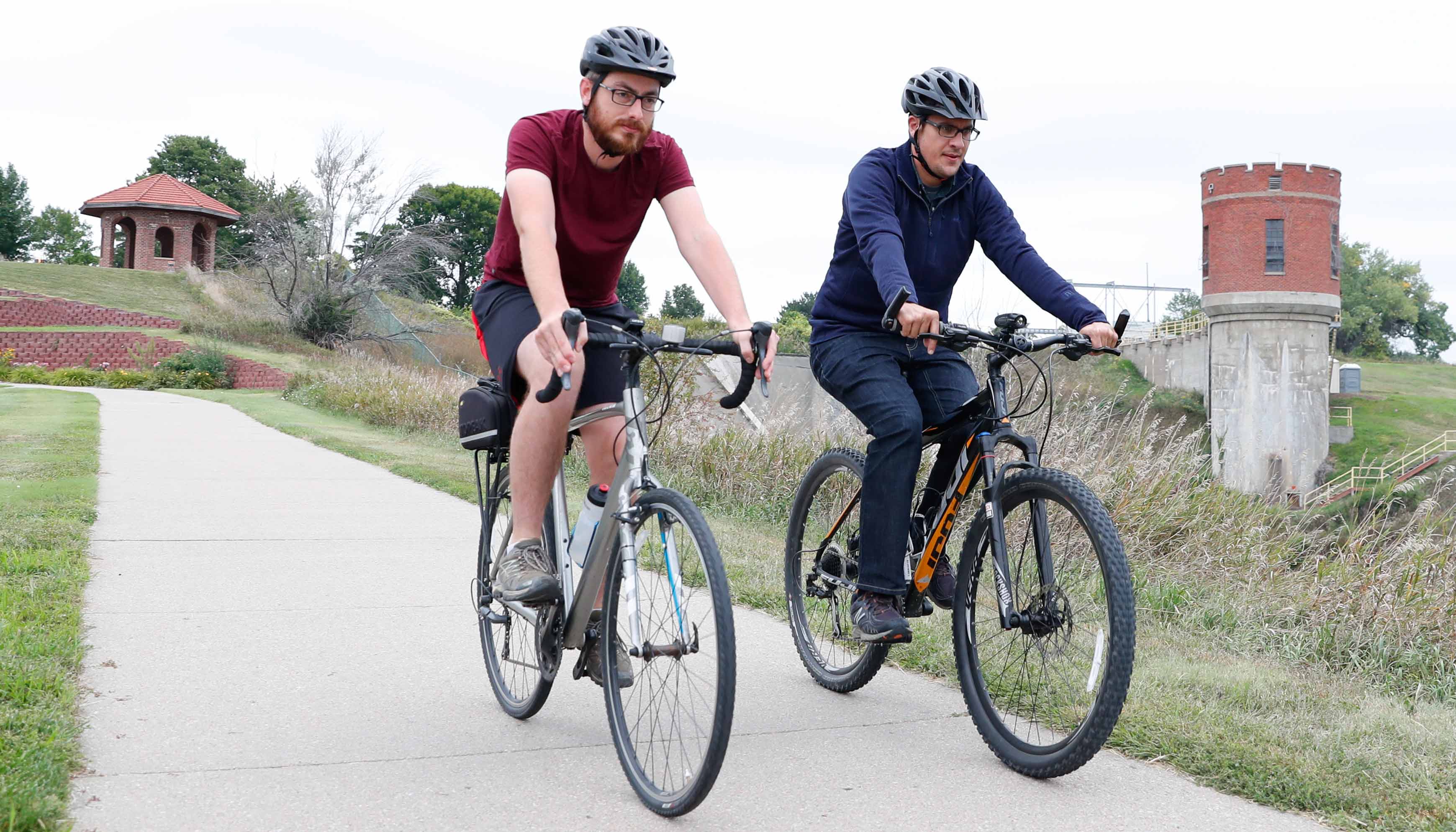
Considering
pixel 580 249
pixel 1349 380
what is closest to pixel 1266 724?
pixel 580 249

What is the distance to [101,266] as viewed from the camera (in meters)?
55.7

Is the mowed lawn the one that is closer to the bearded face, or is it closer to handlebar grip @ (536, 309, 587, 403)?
the bearded face

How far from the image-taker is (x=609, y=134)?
3.41 meters

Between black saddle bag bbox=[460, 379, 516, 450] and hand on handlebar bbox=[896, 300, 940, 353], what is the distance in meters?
1.19

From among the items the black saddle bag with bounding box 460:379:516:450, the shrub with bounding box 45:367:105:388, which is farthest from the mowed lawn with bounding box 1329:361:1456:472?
the black saddle bag with bounding box 460:379:516:450

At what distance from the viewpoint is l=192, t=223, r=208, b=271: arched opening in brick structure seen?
57.3 metres

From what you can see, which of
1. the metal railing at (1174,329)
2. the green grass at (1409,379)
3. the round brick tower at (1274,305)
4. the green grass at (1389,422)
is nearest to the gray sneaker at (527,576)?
the green grass at (1389,422)

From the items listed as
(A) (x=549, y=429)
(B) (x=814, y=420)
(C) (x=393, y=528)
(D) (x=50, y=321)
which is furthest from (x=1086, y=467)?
(D) (x=50, y=321)

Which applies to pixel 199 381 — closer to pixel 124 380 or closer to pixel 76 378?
pixel 124 380

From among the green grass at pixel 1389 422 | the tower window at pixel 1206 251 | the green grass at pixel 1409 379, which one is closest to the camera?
the green grass at pixel 1389 422

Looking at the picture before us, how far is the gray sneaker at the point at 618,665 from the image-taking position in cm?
318

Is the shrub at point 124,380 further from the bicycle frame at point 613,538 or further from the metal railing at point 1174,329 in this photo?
the metal railing at point 1174,329

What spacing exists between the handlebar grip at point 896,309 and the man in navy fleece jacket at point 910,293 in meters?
0.03

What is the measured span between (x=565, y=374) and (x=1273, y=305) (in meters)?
55.8
